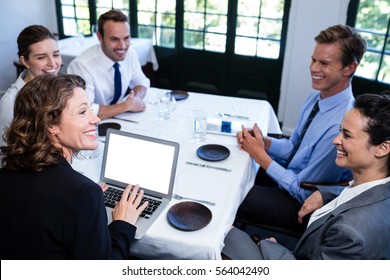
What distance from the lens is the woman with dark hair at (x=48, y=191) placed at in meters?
1.08

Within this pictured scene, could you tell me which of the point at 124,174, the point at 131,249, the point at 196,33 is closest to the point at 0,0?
the point at 196,33

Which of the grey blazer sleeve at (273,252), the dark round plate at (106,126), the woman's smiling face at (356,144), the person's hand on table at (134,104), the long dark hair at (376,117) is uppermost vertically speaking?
the long dark hair at (376,117)

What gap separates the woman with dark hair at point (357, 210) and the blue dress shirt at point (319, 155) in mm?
332

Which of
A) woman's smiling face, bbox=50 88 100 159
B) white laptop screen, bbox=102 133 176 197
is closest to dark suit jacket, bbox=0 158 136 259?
woman's smiling face, bbox=50 88 100 159

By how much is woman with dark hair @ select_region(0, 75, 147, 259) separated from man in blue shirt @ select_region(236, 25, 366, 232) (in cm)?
93

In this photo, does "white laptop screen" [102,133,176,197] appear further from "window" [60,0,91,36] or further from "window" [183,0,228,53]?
"window" [60,0,91,36]

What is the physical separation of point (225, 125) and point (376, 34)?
2076 millimetres

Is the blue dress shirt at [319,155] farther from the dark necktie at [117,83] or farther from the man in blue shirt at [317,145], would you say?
the dark necktie at [117,83]

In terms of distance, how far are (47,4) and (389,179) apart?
16.6ft

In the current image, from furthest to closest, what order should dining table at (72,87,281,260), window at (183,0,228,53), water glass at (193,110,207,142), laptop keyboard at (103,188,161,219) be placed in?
window at (183,0,228,53), water glass at (193,110,207,142), laptop keyboard at (103,188,161,219), dining table at (72,87,281,260)

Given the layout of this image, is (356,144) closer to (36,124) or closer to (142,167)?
(142,167)

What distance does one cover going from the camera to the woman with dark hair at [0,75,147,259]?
1.08 meters

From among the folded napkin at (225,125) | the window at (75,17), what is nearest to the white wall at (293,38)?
the window at (75,17)

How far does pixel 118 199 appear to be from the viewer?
154cm
